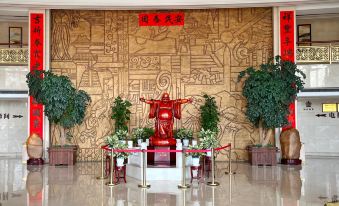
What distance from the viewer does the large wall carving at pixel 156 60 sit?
1227 cm

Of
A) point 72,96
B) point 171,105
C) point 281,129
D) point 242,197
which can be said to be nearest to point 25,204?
point 242,197

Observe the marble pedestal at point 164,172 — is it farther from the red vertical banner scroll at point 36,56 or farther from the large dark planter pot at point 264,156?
the red vertical banner scroll at point 36,56

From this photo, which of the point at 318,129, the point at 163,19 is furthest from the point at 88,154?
the point at 318,129

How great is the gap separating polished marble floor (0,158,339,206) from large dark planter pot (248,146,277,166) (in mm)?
779

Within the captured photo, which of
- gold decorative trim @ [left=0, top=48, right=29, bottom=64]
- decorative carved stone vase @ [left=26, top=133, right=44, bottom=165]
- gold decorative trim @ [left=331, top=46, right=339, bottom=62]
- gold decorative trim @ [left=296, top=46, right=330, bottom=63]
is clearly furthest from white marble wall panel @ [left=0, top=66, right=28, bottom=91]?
gold decorative trim @ [left=331, top=46, right=339, bottom=62]

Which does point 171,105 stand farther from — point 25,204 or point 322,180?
point 25,204

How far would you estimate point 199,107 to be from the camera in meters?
12.3

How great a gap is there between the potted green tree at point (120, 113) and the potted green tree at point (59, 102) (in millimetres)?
890

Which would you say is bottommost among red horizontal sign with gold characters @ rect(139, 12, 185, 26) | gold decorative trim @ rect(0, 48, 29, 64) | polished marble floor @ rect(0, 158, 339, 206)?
polished marble floor @ rect(0, 158, 339, 206)

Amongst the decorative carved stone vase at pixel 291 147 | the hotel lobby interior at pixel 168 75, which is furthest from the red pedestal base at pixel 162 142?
the decorative carved stone vase at pixel 291 147

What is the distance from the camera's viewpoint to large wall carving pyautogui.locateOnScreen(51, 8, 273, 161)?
12.3 metres

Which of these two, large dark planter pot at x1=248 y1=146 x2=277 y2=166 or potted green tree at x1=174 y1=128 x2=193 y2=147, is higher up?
potted green tree at x1=174 y1=128 x2=193 y2=147

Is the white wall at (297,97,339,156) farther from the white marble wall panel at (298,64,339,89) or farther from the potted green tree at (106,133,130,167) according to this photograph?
the potted green tree at (106,133,130,167)

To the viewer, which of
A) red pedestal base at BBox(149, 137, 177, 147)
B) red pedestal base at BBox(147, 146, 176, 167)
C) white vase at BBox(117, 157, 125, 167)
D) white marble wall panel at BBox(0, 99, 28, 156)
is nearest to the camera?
white vase at BBox(117, 157, 125, 167)
